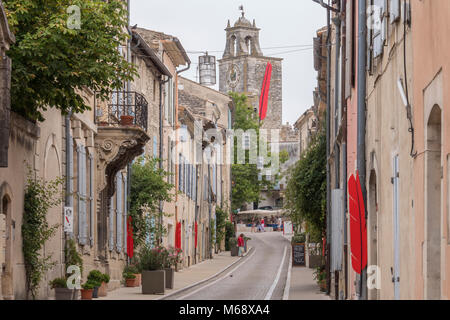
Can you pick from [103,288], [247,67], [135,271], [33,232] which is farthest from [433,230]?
[247,67]

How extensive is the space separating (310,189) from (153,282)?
5500mm

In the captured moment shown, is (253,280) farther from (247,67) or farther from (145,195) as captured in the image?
(247,67)

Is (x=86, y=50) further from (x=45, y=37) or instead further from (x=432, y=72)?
(x=432, y=72)

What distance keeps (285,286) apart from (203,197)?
26.6 metres

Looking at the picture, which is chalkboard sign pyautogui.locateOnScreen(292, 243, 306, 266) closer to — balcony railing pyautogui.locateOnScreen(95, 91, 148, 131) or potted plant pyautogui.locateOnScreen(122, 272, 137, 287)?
potted plant pyautogui.locateOnScreen(122, 272, 137, 287)

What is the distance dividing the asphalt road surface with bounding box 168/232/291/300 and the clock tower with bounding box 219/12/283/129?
7724 centimetres

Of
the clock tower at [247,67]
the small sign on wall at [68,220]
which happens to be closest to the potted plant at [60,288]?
the small sign on wall at [68,220]

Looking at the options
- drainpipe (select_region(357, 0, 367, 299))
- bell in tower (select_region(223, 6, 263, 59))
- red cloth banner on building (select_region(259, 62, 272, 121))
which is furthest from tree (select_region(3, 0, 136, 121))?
bell in tower (select_region(223, 6, 263, 59))

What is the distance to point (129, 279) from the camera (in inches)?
1164

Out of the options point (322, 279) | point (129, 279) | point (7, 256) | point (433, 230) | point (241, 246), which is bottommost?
point (241, 246)

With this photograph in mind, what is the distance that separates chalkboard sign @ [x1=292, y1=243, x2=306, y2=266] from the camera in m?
44.6

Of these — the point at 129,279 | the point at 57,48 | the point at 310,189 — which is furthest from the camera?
the point at 129,279

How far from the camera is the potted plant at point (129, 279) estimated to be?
2952 centimetres
